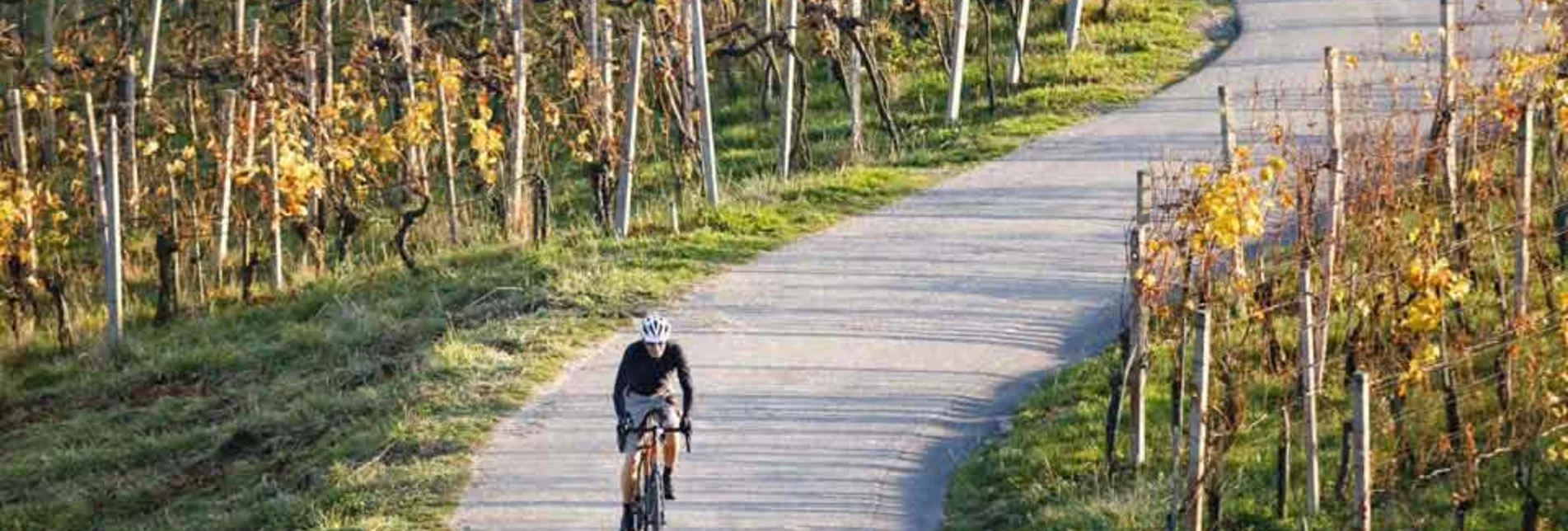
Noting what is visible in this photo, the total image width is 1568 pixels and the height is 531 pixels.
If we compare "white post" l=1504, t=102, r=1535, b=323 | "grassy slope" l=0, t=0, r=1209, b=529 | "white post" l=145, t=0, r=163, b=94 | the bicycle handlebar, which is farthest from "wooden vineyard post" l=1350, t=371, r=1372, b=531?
"white post" l=145, t=0, r=163, b=94

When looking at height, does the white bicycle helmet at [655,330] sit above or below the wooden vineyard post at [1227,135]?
below

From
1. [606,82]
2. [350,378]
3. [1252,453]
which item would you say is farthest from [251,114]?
[1252,453]

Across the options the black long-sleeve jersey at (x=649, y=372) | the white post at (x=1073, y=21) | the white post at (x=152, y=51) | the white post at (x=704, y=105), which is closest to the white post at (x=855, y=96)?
the white post at (x=704, y=105)

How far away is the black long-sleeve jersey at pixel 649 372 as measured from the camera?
12516 mm

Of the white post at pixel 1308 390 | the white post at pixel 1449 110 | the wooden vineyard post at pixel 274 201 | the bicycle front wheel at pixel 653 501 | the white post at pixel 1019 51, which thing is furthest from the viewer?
the white post at pixel 1019 51

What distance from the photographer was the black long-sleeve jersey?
12.5 meters

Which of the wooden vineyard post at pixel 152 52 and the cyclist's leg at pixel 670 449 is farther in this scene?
the wooden vineyard post at pixel 152 52

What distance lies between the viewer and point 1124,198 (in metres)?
19.7

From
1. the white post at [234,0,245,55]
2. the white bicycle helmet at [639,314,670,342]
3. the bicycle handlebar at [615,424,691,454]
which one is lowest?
the bicycle handlebar at [615,424,691,454]

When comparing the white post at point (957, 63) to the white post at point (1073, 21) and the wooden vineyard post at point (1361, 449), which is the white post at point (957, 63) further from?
the wooden vineyard post at point (1361, 449)

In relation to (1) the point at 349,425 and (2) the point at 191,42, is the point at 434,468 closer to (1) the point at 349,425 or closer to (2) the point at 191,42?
(1) the point at 349,425

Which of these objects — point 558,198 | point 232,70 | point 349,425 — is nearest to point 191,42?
point 232,70

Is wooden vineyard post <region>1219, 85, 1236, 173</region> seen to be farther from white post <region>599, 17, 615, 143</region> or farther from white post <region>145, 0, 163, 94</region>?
white post <region>145, 0, 163, 94</region>

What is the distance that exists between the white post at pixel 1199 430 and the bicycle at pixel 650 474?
2.57 metres
